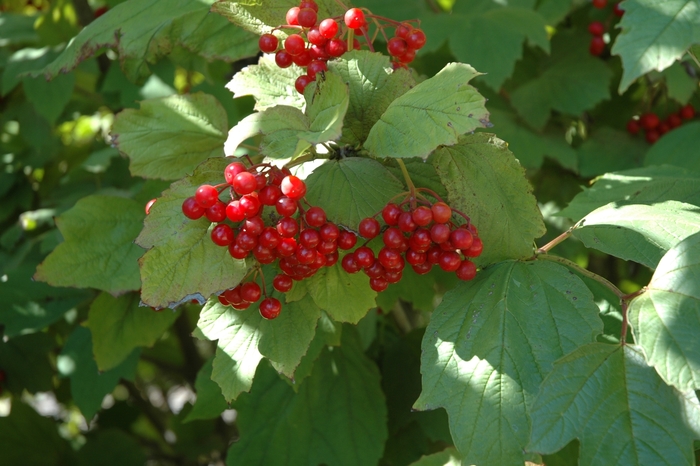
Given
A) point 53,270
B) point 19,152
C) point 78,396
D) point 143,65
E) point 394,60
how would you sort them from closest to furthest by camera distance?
1. point 394,60
2. point 53,270
3. point 143,65
4. point 78,396
5. point 19,152

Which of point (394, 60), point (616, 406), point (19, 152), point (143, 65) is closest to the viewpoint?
point (616, 406)

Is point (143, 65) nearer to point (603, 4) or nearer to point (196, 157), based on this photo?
point (196, 157)

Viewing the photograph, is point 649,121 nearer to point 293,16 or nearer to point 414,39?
point 414,39

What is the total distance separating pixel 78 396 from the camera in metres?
2.26

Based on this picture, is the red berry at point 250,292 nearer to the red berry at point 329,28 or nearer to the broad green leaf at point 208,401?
the red berry at point 329,28

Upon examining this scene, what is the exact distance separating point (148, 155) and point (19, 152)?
1.98 metres

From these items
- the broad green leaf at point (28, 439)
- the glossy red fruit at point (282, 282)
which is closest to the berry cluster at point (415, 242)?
the glossy red fruit at point (282, 282)

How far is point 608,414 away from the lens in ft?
4.05

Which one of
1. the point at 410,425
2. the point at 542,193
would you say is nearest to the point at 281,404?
the point at 410,425

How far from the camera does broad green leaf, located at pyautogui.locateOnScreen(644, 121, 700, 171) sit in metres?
2.28

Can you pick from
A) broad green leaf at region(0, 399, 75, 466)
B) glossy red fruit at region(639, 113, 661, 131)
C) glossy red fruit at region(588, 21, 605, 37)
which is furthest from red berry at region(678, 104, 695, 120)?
broad green leaf at region(0, 399, 75, 466)

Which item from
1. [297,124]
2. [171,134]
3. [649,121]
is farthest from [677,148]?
[171,134]

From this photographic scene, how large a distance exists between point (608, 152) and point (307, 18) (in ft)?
5.01

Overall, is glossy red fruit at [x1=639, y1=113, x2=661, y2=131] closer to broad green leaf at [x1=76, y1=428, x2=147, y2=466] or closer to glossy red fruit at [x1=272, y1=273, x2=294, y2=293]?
glossy red fruit at [x1=272, y1=273, x2=294, y2=293]
